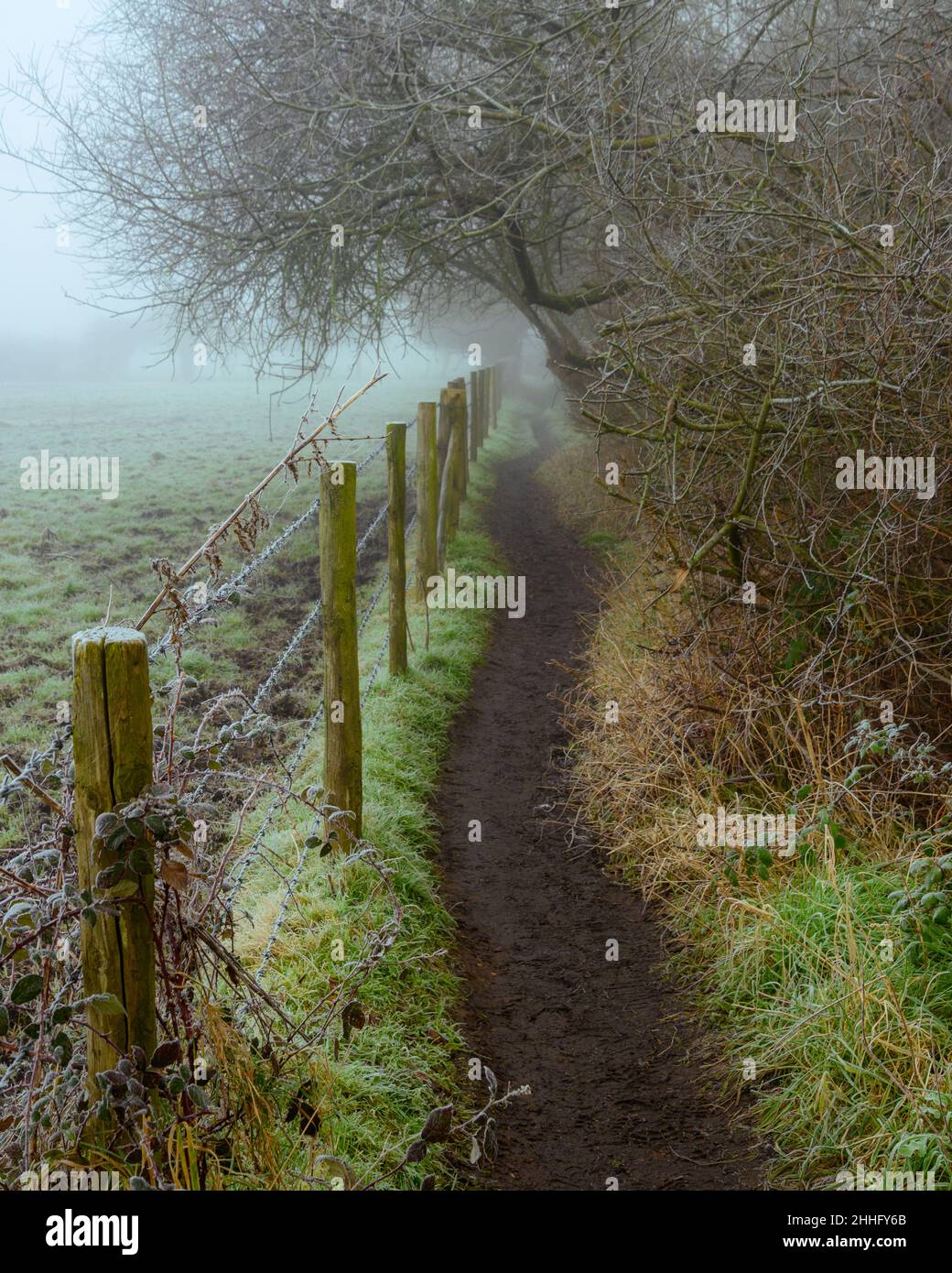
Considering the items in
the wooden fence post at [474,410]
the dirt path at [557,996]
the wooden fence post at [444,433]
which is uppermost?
the wooden fence post at [474,410]

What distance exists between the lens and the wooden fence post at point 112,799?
2439 millimetres

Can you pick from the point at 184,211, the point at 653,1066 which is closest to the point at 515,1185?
the point at 653,1066

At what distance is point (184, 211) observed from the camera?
11.8m

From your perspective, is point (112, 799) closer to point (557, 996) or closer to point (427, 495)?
point (557, 996)

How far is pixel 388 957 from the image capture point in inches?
178

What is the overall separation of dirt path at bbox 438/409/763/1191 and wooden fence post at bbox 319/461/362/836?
85 cm

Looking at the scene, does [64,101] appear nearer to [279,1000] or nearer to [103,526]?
[103,526]

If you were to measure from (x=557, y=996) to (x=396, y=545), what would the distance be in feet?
12.4

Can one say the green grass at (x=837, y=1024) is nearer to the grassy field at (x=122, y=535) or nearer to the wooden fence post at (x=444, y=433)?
the grassy field at (x=122, y=535)

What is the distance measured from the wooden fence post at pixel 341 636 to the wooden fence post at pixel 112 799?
7.74 ft

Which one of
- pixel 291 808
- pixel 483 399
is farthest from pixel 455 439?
pixel 483 399

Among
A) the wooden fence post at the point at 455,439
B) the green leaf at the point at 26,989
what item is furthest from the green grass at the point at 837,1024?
the wooden fence post at the point at 455,439

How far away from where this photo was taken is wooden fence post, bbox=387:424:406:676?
24.9ft
